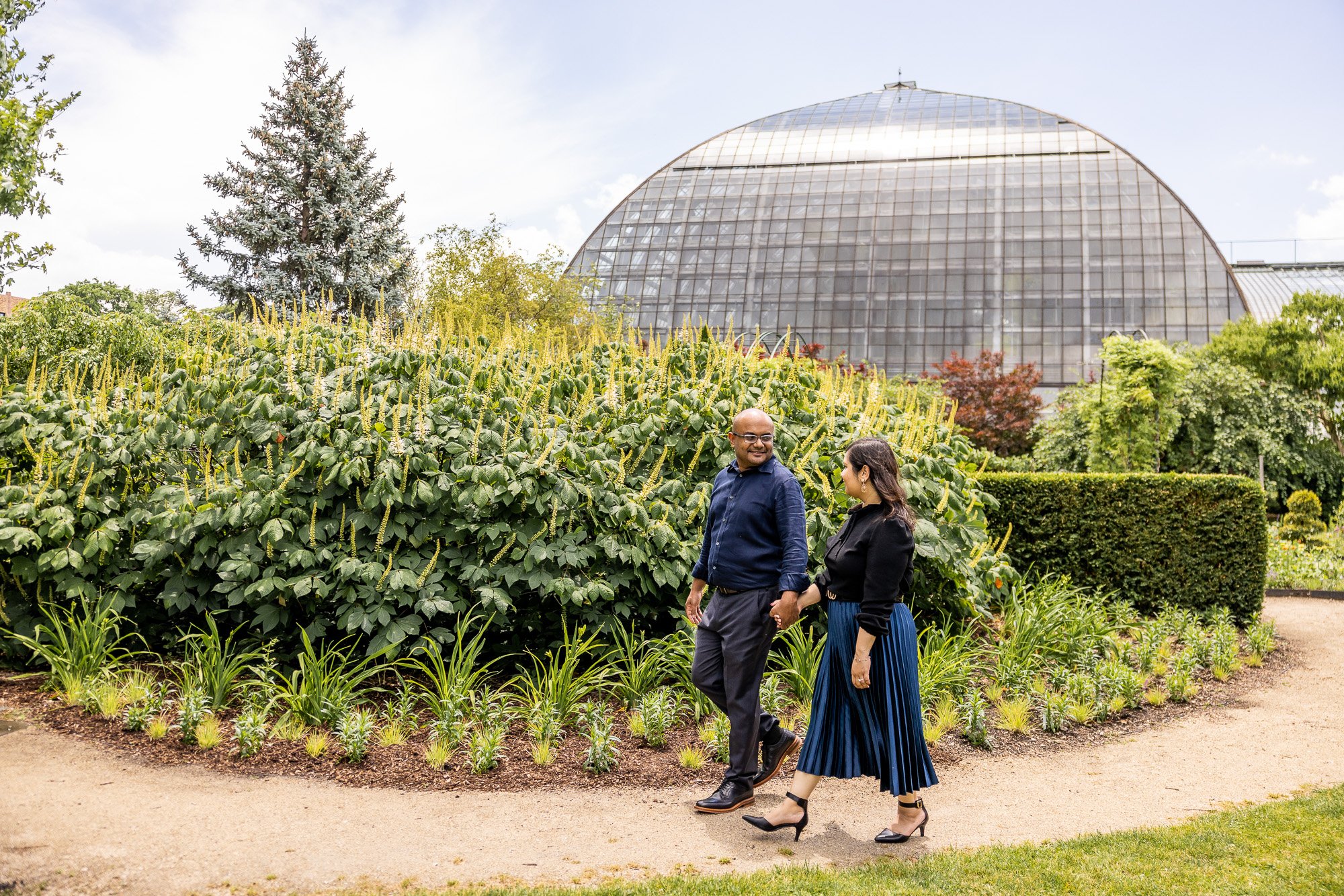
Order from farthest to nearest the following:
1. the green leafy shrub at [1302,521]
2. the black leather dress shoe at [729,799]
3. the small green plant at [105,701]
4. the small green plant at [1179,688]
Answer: the green leafy shrub at [1302,521], the small green plant at [1179,688], the small green plant at [105,701], the black leather dress shoe at [729,799]

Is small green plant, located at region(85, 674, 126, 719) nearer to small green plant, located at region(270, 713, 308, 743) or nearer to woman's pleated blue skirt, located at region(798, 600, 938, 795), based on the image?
small green plant, located at region(270, 713, 308, 743)

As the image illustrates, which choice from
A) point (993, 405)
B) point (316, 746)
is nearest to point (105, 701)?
point (316, 746)

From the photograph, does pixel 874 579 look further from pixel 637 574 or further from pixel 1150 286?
pixel 1150 286

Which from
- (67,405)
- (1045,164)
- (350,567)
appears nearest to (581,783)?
(350,567)

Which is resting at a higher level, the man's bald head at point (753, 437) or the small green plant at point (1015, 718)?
the man's bald head at point (753, 437)

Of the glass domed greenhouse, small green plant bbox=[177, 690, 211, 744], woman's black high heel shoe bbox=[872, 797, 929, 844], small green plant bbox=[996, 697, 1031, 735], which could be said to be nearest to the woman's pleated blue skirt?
woman's black high heel shoe bbox=[872, 797, 929, 844]

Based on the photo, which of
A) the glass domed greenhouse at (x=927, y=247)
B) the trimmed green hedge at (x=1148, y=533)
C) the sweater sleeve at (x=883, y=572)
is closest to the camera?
the sweater sleeve at (x=883, y=572)

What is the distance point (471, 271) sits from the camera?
20844 mm

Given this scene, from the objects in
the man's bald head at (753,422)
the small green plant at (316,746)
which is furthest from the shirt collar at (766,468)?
the small green plant at (316,746)

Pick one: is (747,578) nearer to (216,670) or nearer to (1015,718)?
(1015,718)

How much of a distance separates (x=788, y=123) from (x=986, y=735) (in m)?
46.0

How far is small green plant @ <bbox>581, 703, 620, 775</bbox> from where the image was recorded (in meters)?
4.57

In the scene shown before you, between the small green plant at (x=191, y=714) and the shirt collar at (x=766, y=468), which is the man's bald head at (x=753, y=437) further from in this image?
the small green plant at (x=191, y=714)

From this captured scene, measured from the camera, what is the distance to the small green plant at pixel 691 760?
4633 mm
